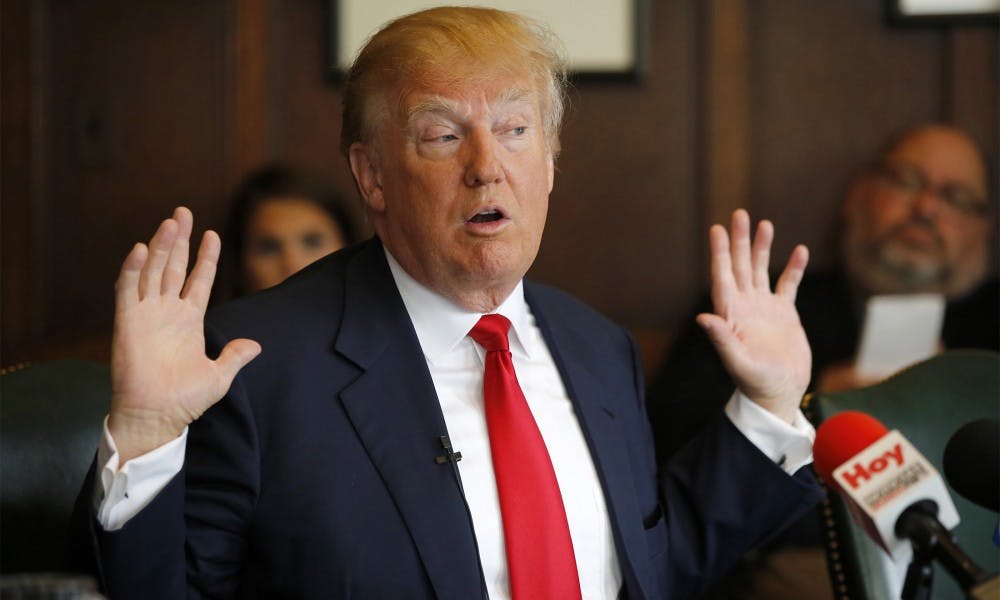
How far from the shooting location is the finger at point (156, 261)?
4.90 ft

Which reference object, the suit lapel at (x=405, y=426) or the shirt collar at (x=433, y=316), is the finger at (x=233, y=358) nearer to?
the suit lapel at (x=405, y=426)

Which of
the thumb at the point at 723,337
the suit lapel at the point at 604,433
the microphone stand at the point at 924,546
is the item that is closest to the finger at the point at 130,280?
the suit lapel at the point at 604,433

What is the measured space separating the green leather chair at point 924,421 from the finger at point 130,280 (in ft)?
3.69

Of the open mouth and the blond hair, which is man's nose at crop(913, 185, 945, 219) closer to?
the blond hair

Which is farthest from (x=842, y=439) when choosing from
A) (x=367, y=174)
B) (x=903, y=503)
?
(x=367, y=174)

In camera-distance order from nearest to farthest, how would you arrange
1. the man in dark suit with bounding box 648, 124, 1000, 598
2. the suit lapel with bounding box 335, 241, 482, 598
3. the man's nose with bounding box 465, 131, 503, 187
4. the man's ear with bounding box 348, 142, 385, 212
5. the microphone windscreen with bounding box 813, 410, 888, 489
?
the microphone windscreen with bounding box 813, 410, 888, 489 < the suit lapel with bounding box 335, 241, 482, 598 < the man's nose with bounding box 465, 131, 503, 187 < the man's ear with bounding box 348, 142, 385, 212 < the man in dark suit with bounding box 648, 124, 1000, 598

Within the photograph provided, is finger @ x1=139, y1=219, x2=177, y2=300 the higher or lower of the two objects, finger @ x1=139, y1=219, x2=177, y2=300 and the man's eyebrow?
the lower

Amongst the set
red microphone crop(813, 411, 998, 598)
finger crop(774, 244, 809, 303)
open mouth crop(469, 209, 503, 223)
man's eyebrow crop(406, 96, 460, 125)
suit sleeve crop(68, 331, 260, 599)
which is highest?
man's eyebrow crop(406, 96, 460, 125)

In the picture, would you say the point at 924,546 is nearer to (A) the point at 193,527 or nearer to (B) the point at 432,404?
(B) the point at 432,404

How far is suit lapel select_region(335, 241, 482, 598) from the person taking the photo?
1620 mm

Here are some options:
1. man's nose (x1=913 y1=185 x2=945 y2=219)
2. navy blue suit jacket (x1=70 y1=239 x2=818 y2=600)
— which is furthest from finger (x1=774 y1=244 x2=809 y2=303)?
man's nose (x1=913 y1=185 x2=945 y2=219)

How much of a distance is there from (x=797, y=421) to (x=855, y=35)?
6.69ft

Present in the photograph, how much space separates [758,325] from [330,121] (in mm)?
2051

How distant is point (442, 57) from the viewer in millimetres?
1775
